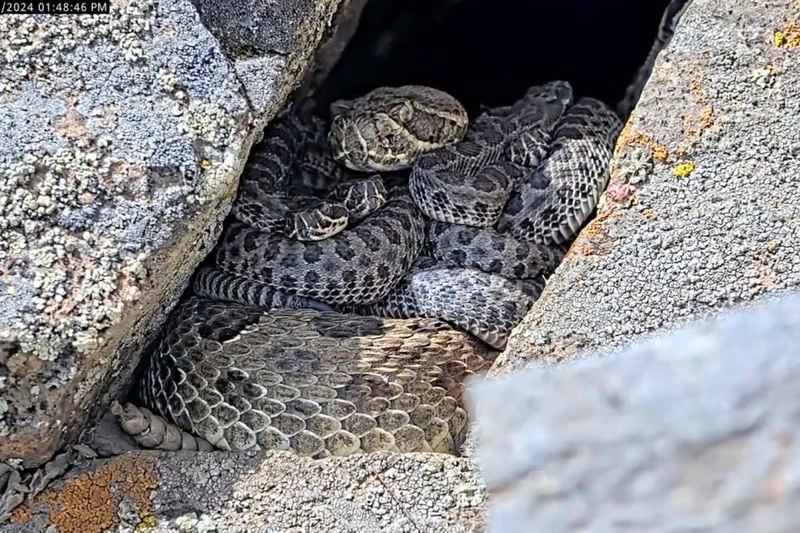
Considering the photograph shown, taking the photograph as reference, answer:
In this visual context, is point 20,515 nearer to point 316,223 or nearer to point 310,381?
point 310,381

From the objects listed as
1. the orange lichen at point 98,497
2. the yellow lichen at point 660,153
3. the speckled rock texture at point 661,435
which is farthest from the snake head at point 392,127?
the speckled rock texture at point 661,435

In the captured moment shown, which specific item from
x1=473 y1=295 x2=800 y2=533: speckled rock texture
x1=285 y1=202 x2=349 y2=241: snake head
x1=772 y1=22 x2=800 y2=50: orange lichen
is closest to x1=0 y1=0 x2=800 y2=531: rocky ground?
x1=772 y1=22 x2=800 y2=50: orange lichen

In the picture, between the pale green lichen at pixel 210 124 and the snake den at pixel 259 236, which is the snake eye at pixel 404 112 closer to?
the snake den at pixel 259 236

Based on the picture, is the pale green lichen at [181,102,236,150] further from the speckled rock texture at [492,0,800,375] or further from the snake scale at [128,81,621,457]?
the speckled rock texture at [492,0,800,375]

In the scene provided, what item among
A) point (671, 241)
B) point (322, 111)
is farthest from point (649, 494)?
point (322, 111)

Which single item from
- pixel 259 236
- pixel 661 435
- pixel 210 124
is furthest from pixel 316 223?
pixel 661 435
